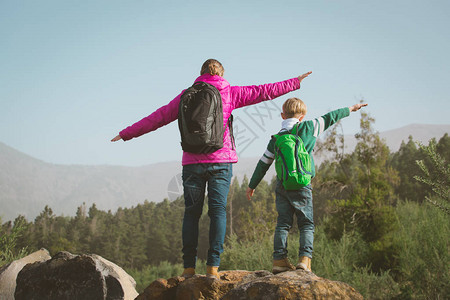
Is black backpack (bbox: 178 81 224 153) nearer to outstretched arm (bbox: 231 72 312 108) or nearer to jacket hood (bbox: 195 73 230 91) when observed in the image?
jacket hood (bbox: 195 73 230 91)

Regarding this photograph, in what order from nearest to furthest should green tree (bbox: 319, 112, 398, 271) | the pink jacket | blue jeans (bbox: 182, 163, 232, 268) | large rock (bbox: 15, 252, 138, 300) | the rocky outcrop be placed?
the rocky outcrop, blue jeans (bbox: 182, 163, 232, 268), the pink jacket, large rock (bbox: 15, 252, 138, 300), green tree (bbox: 319, 112, 398, 271)

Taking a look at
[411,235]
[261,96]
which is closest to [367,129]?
[411,235]

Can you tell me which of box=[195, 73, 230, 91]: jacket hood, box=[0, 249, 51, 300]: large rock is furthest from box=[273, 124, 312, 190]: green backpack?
box=[0, 249, 51, 300]: large rock

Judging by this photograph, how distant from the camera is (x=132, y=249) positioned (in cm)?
4472

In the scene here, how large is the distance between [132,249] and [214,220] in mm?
43598

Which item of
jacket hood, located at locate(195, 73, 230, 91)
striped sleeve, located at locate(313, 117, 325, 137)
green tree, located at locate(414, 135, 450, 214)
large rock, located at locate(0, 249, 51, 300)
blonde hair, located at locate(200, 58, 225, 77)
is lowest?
large rock, located at locate(0, 249, 51, 300)

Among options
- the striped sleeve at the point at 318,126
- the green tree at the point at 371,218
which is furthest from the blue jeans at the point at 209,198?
the green tree at the point at 371,218

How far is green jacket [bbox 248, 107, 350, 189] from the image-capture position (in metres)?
3.97

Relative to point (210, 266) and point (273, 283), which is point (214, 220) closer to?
point (210, 266)

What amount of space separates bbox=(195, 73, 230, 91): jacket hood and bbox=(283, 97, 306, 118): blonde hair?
0.68 m

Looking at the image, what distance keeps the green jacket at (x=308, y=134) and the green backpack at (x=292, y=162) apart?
0.35ft

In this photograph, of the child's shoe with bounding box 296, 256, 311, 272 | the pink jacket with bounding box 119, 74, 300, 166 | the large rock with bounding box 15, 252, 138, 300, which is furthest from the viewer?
the large rock with bounding box 15, 252, 138, 300

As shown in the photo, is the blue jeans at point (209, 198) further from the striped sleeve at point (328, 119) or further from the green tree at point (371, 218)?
the green tree at point (371, 218)

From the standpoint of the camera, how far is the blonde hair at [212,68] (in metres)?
4.11
